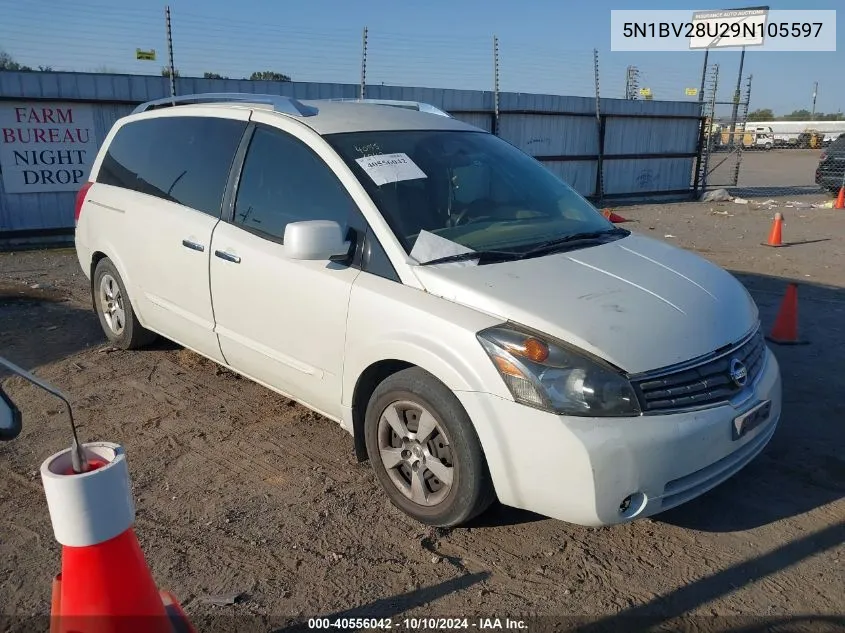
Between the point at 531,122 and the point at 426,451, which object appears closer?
the point at 426,451

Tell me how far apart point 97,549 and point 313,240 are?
1.67m

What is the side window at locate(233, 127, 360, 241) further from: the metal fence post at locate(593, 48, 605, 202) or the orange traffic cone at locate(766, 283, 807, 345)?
the metal fence post at locate(593, 48, 605, 202)

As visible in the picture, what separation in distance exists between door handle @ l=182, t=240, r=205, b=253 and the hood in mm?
1678

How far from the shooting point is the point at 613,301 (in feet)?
10.4

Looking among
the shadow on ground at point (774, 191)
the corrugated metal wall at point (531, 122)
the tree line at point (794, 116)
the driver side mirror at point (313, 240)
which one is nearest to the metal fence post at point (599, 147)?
the corrugated metal wall at point (531, 122)

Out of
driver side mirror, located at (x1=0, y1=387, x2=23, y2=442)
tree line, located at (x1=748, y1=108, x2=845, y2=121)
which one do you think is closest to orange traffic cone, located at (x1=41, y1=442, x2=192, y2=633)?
driver side mirror, located at (x1=0, y1=387, x2=23, y2=442)

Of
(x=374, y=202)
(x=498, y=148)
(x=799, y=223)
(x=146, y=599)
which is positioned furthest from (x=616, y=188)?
(x=146, y=599)

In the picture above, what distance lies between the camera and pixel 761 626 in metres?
2.67

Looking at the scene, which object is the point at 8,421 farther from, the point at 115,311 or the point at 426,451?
the point at 115,311

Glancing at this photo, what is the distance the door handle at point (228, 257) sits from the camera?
403 cm

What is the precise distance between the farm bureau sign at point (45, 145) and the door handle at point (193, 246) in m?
7.30

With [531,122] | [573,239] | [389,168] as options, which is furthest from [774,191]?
[389,168]

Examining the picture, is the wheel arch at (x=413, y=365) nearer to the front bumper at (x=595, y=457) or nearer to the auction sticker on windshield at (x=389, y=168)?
the front bumper at (x=595, y=457)

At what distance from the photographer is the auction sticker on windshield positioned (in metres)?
3.66
